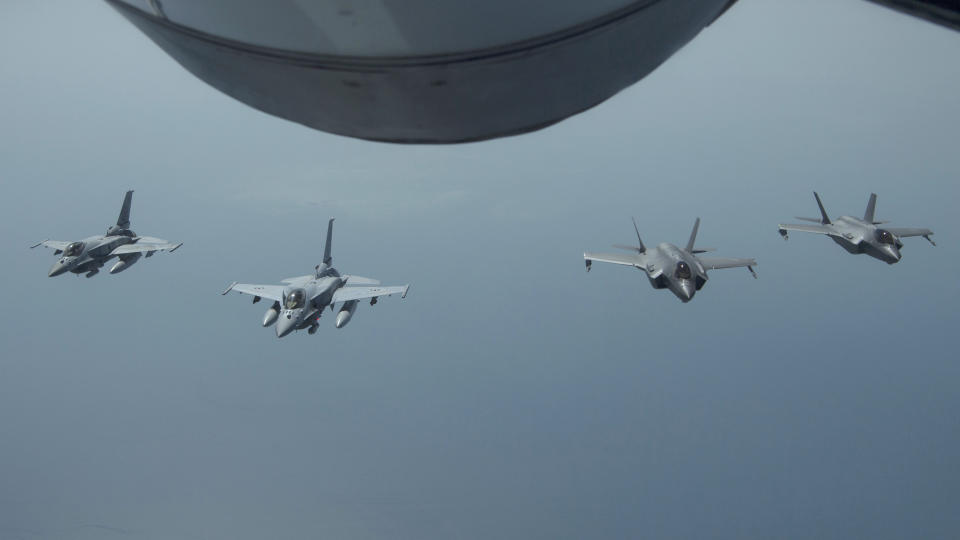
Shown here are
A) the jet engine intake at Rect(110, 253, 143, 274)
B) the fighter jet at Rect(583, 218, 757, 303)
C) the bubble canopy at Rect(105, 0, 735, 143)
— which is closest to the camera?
the bubble canopy at Rect(105, 0, 735, 143)

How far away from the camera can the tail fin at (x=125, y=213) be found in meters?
24.2

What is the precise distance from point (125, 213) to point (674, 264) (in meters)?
23.9

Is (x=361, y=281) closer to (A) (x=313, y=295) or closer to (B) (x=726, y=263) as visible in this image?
(A) (x=313, y=295)

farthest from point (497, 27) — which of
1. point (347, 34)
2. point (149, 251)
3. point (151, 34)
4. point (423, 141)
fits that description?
point (149, 251)

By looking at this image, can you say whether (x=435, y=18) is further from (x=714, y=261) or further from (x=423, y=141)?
(x=714, y=261)

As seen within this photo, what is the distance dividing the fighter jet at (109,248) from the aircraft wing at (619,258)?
55.2 ft

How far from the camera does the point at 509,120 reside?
1.08m

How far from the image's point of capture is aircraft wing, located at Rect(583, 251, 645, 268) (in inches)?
714

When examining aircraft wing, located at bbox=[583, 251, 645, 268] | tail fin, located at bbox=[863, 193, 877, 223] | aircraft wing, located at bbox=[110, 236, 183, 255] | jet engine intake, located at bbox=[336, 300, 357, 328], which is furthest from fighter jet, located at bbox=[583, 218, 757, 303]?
aircraft wing, located at bbox=[110, 236, 183, 255]

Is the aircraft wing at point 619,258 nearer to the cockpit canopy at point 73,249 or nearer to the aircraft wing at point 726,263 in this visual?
the aircraft wing at point 726,263

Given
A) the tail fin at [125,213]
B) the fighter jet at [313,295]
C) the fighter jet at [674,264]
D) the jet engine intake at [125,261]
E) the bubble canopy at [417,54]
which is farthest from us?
the tail fin at [125,213]

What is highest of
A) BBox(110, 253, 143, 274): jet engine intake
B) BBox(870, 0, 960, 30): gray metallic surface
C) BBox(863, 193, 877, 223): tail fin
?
BBox(863, 193, 877, 223): tail fin

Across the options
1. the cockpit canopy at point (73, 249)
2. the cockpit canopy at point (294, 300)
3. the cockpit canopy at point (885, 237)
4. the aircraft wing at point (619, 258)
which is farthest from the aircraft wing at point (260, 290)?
the cockpit canopy at point (885, 237)

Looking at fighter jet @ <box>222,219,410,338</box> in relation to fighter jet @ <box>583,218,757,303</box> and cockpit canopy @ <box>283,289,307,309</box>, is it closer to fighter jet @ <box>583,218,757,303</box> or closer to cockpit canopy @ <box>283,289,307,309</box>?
cockpit canopy @ <box>283,289,307,309</box>
